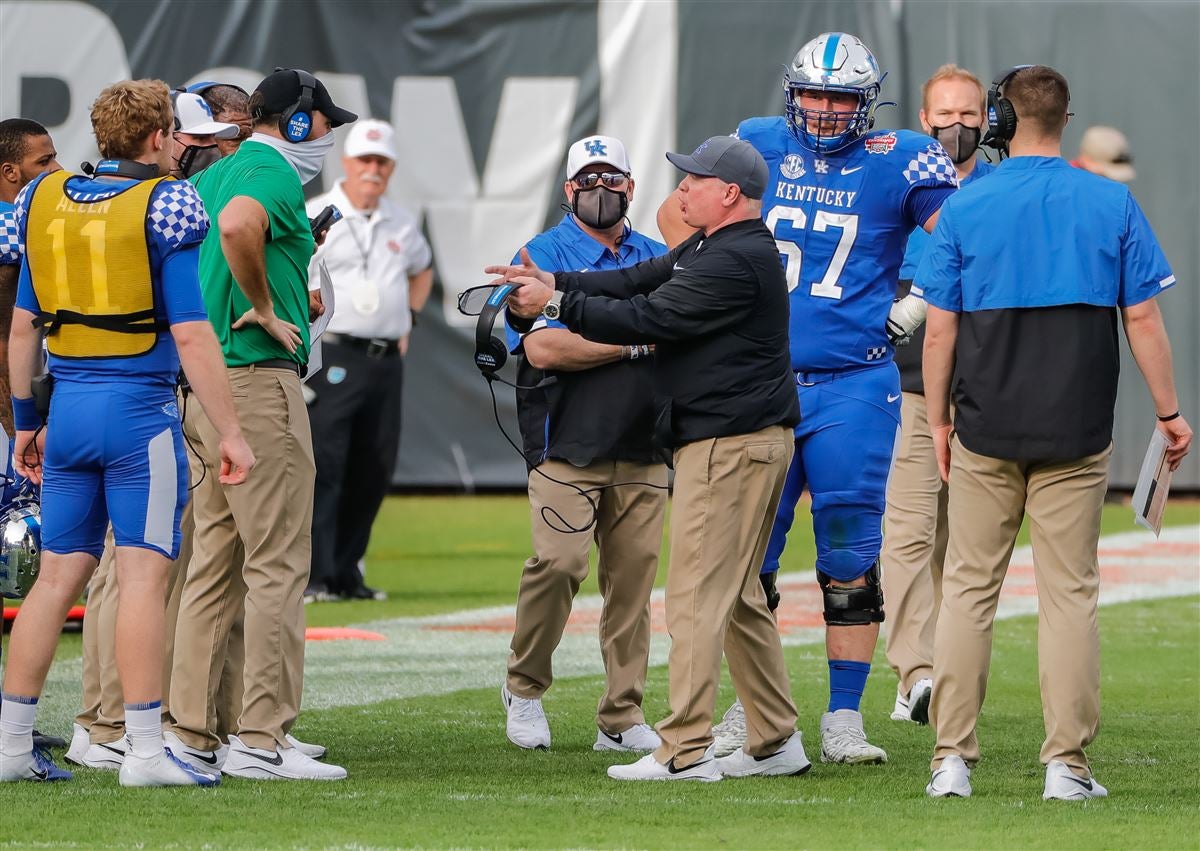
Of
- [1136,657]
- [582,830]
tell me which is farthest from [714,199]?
[1136,657]

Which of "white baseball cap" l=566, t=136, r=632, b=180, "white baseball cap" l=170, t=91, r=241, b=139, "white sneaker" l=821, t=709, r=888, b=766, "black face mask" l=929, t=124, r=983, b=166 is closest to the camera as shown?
"white sneaker" l=821, t=709, r=888, b=766

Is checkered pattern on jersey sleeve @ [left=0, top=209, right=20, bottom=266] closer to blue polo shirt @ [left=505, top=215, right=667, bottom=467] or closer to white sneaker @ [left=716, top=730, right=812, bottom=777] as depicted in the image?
blue polo shirt @ [left=505, top=215, right=667, bottom=467]

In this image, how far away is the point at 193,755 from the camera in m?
5.81

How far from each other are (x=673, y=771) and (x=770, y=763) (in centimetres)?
36

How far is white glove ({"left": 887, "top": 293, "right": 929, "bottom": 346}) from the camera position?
6.31 meters

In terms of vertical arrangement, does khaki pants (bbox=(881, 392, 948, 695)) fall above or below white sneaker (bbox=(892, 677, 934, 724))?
above

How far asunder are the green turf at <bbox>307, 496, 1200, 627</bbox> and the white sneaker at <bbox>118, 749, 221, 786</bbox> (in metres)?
4.32

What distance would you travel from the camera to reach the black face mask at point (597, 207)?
6711mm

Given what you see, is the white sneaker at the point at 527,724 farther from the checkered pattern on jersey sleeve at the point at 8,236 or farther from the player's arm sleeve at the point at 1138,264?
the player's arm sleeve at the point at 1138,264

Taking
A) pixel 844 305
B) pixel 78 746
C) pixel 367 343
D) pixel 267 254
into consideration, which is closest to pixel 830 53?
pixel 844 305

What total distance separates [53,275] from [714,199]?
1920 millimetres

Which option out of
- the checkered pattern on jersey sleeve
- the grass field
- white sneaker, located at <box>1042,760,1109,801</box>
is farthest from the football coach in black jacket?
the checkered pattern on jersey sleeve

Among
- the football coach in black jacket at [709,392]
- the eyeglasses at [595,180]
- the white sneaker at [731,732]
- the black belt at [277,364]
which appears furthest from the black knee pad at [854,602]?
the black belt at [277,364]

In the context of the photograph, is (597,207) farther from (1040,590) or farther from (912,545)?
(1040,590)
